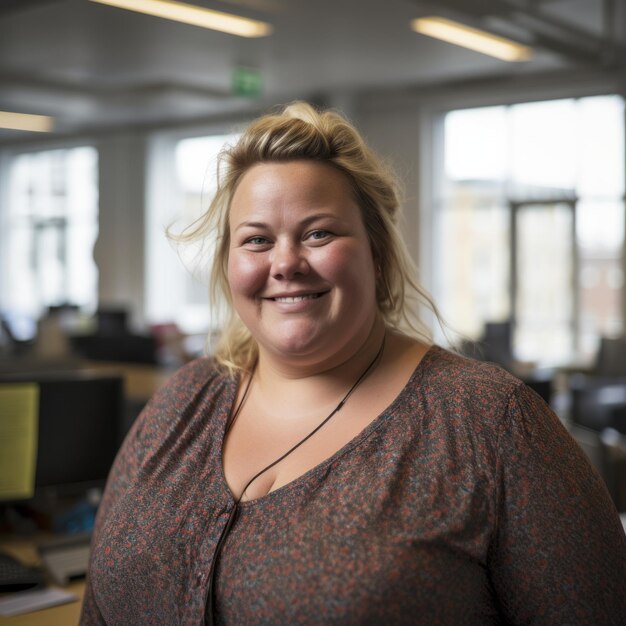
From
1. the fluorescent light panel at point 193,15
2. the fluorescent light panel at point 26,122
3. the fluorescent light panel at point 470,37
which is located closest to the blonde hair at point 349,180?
the fluorescent light panel at point 193,15

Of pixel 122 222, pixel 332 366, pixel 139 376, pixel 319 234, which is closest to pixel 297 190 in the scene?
pixel 319 234

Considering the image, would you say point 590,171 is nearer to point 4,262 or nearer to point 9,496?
point 9,496

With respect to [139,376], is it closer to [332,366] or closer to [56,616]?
[56,616]

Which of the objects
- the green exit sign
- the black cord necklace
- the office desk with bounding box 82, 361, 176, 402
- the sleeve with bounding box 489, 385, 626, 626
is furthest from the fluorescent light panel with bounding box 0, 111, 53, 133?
the sleeve with bounding box 489, 385, 626, 626

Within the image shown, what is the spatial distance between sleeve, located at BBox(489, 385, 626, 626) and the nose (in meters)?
0.42

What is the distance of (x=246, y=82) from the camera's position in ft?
28.3

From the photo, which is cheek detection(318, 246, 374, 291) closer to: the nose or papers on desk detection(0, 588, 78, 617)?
the nose

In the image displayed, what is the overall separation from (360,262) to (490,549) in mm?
512

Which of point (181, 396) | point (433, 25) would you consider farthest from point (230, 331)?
point (433, 25)

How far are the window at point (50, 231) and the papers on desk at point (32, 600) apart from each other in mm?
11637

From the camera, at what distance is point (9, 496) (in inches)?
96.2

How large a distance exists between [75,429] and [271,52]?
6.25 metres

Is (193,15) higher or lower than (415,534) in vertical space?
higher

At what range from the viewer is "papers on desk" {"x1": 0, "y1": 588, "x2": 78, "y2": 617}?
188cm
